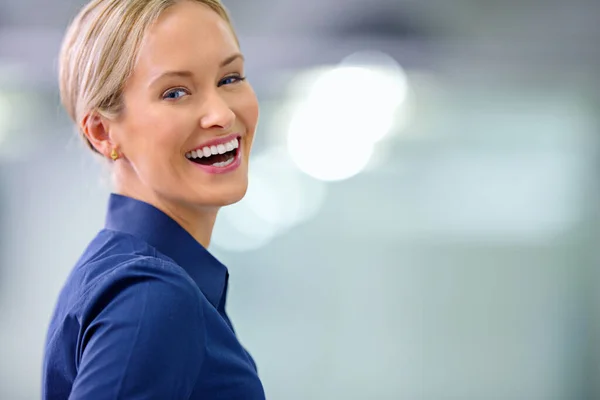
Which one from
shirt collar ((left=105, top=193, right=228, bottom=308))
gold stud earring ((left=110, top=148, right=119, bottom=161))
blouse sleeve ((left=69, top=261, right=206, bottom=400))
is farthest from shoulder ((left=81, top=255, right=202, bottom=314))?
gold stud earring ((left=110, top=148, right=119, bottom=161))

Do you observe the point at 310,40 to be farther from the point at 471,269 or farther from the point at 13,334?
the point at 13,334

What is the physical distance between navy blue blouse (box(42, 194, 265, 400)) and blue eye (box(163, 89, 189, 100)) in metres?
0.17

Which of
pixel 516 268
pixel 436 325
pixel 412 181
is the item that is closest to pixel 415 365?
pixel 436 325

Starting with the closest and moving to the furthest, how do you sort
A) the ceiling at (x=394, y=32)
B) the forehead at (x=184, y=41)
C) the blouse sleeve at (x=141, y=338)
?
1. the blouse sleeve at (x=141, y=338)
2. the forehead at (x=184, y=41)
3. the ceiling at (x=394, y=32)

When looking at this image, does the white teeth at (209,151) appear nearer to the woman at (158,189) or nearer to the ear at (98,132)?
the woman at (158,189)

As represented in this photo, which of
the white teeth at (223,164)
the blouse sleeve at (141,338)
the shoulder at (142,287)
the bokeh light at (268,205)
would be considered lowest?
the blouse sleeve at (141,338)

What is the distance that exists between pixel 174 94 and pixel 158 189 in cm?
14

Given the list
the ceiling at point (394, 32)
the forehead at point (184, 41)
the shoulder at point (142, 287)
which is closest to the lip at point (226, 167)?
the forehead at point (184, 41)

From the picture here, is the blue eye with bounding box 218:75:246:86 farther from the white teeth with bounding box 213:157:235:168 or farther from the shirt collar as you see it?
the shirt collar

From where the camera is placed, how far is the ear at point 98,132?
1.07 metres

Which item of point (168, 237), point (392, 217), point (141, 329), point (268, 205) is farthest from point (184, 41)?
point (392, 217)

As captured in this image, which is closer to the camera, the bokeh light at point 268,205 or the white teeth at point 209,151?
the white teeth at point 209,151

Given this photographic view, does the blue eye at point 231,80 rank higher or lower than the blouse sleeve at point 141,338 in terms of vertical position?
higher

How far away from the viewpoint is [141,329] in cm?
79
